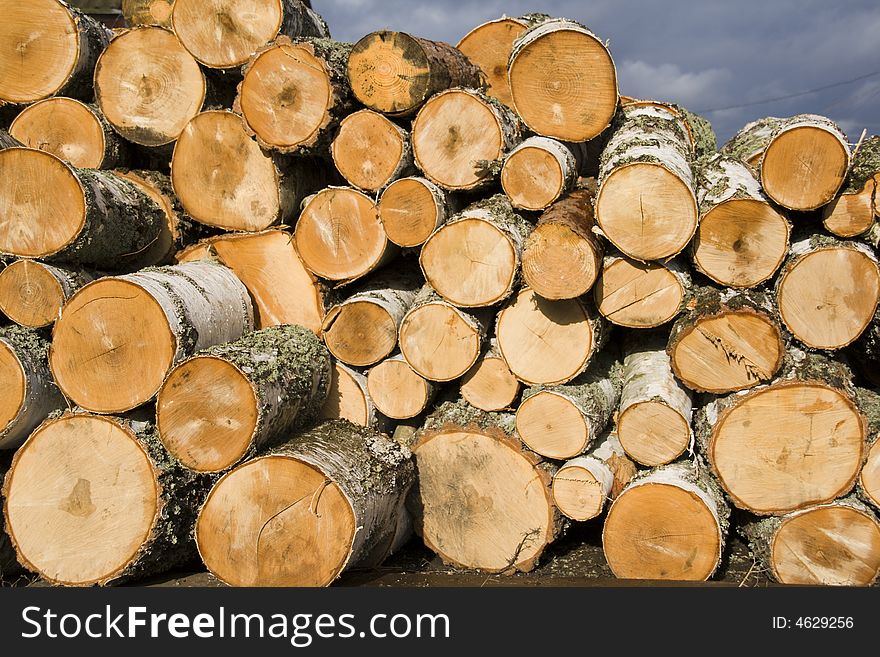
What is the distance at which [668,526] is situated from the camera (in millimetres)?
3494

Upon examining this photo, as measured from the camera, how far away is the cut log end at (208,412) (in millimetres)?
3305

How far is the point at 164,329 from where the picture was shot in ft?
11.1

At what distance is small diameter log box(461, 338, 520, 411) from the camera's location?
396 cm

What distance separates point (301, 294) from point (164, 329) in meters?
1.14

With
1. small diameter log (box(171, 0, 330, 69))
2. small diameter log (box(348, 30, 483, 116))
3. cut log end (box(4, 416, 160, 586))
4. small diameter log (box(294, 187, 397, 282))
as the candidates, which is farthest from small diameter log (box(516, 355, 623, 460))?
small diameter log (box(171, 0, 330, 69))

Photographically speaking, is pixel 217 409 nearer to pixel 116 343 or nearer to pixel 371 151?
pixel 116 343

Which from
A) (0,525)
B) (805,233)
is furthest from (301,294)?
(805,233)

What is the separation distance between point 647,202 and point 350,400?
2.10m

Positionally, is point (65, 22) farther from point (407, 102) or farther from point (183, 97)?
point (407, 102)

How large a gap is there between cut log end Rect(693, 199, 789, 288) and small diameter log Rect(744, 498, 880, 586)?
1.23 meters

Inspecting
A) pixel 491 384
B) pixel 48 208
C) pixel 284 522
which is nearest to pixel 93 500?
pixel 284 522

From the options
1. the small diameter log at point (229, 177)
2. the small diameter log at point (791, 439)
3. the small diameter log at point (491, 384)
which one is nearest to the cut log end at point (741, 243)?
the small diameter log at point (791, 439)

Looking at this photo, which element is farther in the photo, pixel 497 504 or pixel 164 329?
pixel 497 504

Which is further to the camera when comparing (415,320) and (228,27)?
(228,27)
